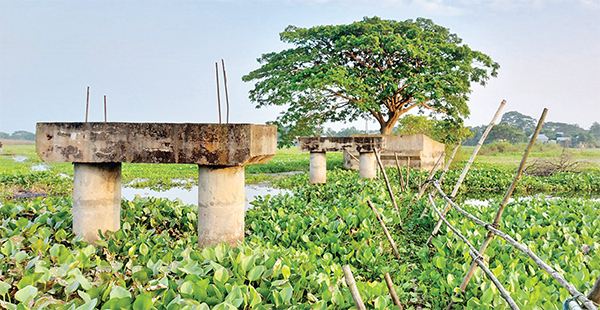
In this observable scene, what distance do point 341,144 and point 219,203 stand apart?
6.57 m

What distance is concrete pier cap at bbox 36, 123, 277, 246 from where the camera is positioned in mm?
3633

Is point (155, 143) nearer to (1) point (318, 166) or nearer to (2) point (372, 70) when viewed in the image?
(1) point (318, 166)

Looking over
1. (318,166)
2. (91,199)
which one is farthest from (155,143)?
(318,166)

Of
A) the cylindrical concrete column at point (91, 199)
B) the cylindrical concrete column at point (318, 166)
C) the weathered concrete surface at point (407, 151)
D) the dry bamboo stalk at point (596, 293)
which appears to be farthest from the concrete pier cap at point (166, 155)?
the weathered concrete surface at point (407, 151)

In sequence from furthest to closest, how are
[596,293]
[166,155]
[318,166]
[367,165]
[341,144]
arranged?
[367,165] → [318,166] → [341,144] → [166,155] → [596,293]

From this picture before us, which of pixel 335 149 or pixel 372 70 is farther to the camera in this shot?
pixel 372 70

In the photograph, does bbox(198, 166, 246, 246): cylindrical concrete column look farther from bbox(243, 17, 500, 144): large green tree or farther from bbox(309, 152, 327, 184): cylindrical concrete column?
bbox(243, 17, 500, 144): large green tree

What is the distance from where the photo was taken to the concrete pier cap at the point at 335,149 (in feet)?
32.9

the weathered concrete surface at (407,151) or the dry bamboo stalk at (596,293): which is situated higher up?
the weathered concrete surface at (407,151)

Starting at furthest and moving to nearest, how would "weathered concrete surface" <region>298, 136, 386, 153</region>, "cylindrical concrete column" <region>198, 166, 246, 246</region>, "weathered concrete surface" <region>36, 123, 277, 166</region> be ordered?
1. "weathered concrete surface" <region>298, 136, 386, 153</region>
2. "cylindrical concrete column" <region>198, 166, 246, 246</region>
3. "weathered concrete surface" <region>36, 123, 277, 166</region>

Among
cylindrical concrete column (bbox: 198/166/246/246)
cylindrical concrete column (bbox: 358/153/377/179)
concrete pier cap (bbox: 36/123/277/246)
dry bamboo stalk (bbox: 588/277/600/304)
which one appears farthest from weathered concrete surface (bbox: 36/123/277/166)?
cylindrical concrete column (bbox: 358/153/377/179)

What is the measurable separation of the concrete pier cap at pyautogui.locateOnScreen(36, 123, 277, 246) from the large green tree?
35.1ft

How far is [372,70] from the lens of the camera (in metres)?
16.3

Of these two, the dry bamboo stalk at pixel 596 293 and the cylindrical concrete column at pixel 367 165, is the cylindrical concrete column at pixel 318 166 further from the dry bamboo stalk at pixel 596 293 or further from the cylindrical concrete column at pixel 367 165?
the dry bamboo stalk at pixel 596 293
